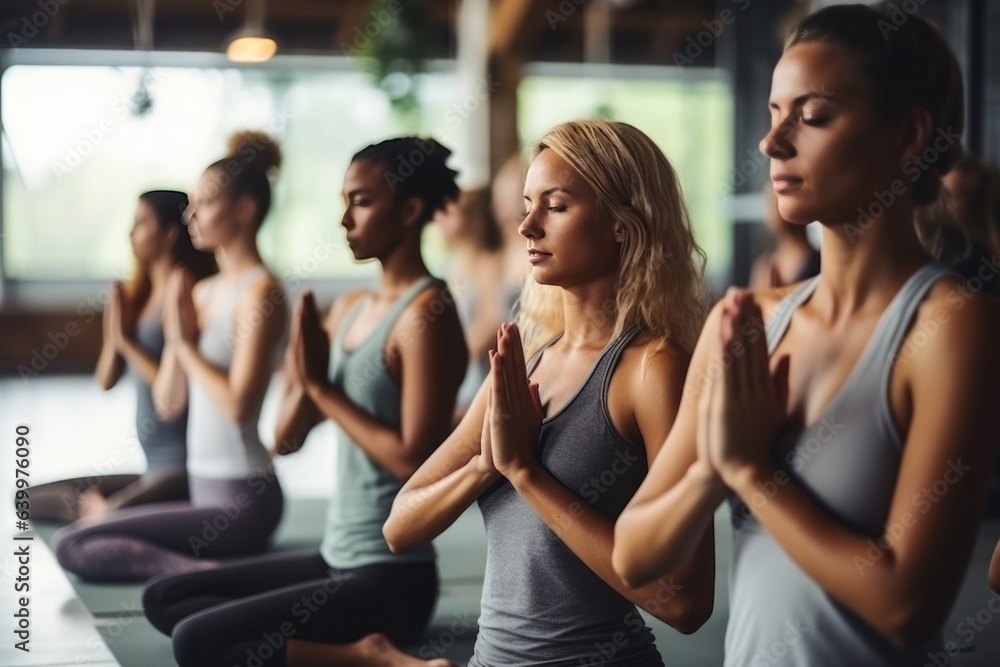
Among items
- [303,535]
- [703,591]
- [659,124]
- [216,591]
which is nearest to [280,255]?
[659,124]

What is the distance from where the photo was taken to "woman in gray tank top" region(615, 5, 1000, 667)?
3.54 ft

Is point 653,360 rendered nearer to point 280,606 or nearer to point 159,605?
point 280,606

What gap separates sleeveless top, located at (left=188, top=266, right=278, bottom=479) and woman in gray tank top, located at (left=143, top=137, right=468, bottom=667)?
67cm

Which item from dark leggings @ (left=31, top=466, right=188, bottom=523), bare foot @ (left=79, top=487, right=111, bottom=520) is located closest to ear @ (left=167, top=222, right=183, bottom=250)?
dark leggings @ (left=31, top=466, right=188, bottom=523)

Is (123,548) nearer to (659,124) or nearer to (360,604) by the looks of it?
(360,604)

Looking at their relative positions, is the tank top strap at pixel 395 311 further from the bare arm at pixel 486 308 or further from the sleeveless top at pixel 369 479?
the bare arm at pixel 486 308

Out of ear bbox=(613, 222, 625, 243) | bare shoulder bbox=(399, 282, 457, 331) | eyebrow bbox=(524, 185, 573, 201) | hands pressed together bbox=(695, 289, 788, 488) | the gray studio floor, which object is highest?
eyebrow bbox=(524, 185, 573, 201)

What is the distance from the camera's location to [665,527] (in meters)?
1.17

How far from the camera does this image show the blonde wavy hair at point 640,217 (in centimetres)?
163

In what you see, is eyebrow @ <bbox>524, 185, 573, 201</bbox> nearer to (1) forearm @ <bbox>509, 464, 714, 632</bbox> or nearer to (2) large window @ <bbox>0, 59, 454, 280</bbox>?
(1) forearm @ <bbox>509, 464, 714, 632</bbox>

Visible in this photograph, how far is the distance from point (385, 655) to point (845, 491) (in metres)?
1.42

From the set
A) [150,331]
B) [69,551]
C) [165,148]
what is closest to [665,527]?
[69,551]

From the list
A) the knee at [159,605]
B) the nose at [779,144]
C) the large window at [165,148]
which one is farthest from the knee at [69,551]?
the large window at [165,148]

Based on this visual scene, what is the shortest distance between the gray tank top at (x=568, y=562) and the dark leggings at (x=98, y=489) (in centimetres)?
228
